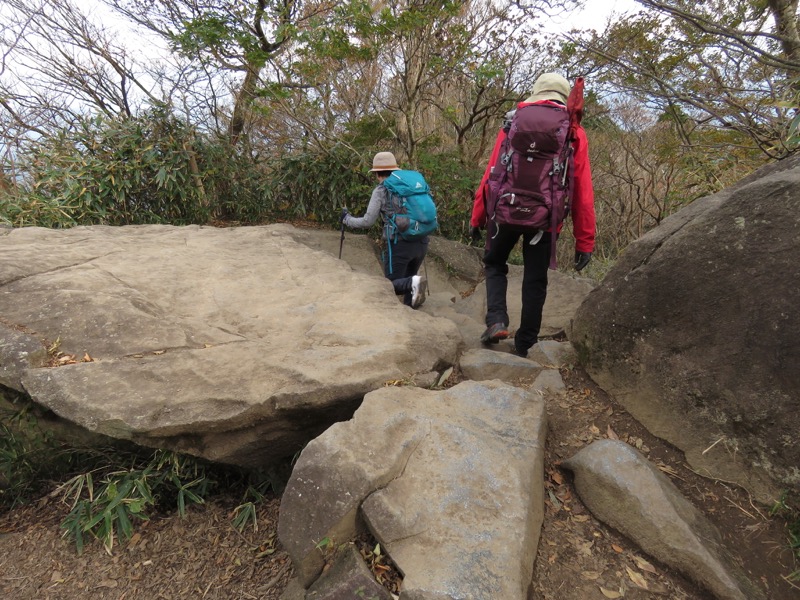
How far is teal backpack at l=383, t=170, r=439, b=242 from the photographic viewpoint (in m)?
4.37

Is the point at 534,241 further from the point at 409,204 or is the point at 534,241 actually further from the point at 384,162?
the point at 384,162

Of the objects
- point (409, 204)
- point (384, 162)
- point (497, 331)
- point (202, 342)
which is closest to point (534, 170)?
point (497, 331)

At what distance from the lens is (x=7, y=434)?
2.80 metres

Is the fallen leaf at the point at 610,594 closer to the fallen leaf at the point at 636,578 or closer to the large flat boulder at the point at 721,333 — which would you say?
the fallen leaf at the point at 636,578

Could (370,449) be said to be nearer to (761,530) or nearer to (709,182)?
(761,530)

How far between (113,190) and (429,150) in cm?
463

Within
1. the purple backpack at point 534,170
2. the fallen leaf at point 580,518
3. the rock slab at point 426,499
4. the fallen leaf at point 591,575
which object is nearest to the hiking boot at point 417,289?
the purple backpack at point 534,170

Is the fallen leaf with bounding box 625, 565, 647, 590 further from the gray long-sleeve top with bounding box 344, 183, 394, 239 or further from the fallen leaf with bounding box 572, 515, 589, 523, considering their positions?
the gray long-sleeve top with bounding box 344, 183, 394, 239

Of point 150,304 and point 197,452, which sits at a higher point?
point 150,304

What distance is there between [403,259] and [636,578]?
10.9ft

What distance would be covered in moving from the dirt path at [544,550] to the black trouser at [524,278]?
52 centimetres

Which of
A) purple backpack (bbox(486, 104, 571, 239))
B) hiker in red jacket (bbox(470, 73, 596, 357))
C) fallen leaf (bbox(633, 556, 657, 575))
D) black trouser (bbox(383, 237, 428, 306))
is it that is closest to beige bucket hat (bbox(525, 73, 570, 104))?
hiker in red jacket (bbox(470, 73, 596, 357))

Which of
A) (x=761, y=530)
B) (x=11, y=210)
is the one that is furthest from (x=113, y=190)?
(x=761, y=530)

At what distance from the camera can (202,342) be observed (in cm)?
289
